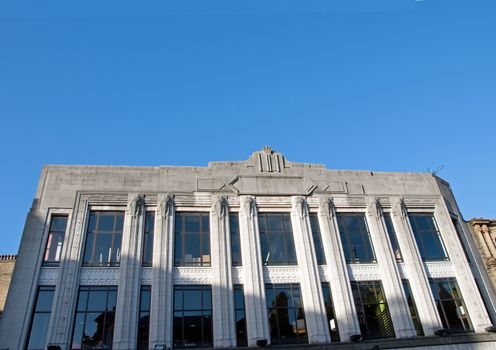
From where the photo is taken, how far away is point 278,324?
20281mm

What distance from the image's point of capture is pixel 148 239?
21719mm

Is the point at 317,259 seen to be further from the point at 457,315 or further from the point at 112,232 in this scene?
the point at 112,232

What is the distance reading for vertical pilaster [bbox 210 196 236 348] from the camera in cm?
1930

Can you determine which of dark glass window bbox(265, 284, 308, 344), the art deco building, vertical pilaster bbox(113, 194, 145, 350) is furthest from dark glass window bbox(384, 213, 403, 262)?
vertical pilaster bbox(113, 194, 145, 350)

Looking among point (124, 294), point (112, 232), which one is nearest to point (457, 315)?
point (124, 294)

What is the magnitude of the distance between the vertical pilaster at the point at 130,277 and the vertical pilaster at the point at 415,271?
49.7ft

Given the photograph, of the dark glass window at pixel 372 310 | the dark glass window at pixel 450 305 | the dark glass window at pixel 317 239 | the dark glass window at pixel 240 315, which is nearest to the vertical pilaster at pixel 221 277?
the dark glass window at pixel 240 315

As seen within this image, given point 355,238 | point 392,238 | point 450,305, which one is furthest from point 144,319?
point 450,305

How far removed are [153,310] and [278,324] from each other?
20.8ft

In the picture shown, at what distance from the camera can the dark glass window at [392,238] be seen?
2369cm

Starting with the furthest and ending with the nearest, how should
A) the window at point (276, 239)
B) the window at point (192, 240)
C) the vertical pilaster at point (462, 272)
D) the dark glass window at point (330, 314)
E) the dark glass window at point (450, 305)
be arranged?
the window at point (276, 239) → the vertical pilaster at point (462, 272) → the dark glass window at point (450, 305) → the window at point (192, 240) → the dark glass window at point (330, 314)

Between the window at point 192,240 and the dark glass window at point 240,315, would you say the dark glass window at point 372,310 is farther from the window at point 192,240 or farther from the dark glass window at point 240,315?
the window at point 192,240

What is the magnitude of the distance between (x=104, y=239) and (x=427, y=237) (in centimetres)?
1949

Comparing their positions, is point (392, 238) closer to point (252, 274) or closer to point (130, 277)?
point (252, 274)
